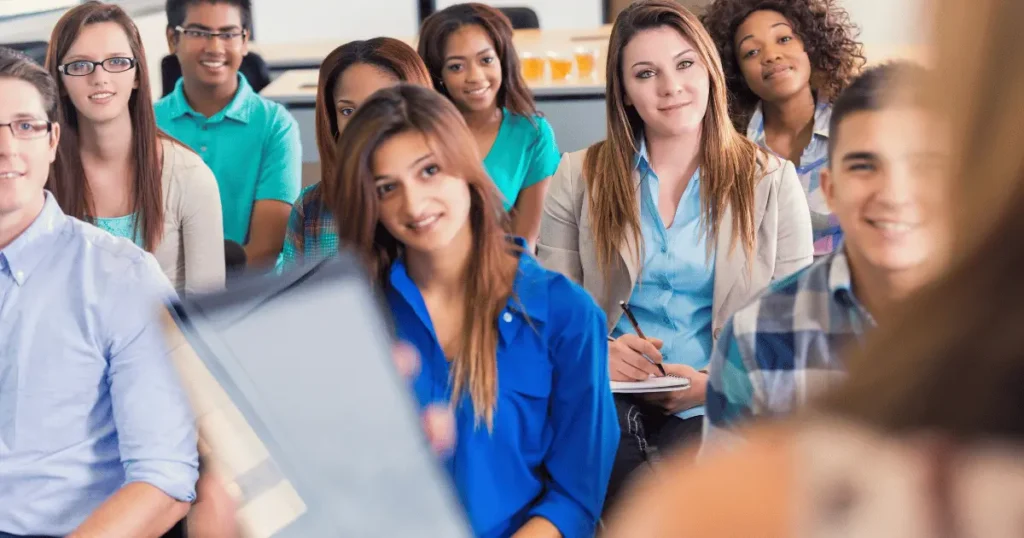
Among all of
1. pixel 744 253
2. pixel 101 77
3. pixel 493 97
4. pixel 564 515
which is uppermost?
pixel 101 77

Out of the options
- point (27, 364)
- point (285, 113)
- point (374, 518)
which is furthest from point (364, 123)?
point (285, 113)

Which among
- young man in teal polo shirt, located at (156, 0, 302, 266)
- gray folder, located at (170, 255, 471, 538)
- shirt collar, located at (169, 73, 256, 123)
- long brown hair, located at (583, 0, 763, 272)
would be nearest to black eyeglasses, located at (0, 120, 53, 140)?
young man in teal polo shirt, located at (156, 0, 302, 266)

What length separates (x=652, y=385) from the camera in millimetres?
1660

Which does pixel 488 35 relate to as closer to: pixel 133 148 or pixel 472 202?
pixel 133 148

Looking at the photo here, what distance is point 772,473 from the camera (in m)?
0.29

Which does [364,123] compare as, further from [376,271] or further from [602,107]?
[602,107]

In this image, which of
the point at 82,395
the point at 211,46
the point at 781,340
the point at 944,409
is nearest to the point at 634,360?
the point at 781,340

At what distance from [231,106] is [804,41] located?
1.42m

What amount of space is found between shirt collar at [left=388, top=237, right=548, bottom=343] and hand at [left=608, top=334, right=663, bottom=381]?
33 centimetres

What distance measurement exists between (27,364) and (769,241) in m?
1.20

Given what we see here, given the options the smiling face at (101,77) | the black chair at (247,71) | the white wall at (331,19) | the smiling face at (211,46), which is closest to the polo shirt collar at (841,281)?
the smiling face at (101,77)

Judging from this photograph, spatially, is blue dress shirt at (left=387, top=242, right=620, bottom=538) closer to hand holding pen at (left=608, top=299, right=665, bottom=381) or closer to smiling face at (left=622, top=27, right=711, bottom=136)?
hand holding pen at (left=608, top=299, right=665, bottom=381)

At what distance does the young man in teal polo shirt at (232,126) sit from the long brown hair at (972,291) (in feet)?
7.30

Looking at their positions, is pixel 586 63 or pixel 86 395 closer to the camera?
pixel 86 395
